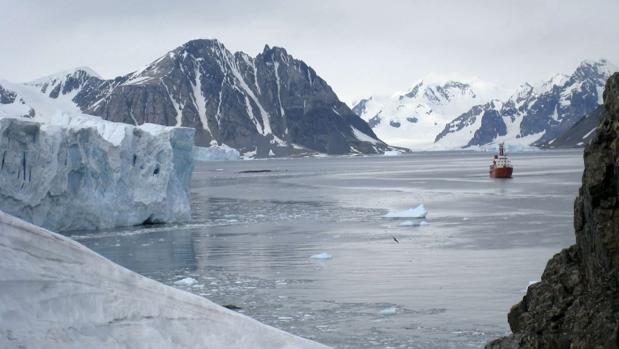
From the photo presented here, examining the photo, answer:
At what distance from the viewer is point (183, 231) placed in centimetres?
3475

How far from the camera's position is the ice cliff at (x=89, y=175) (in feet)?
104

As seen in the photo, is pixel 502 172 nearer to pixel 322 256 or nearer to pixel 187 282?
pixel 322 256

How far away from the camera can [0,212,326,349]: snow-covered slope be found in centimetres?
407

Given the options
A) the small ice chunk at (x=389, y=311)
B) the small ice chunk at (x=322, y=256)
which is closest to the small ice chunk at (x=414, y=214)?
the small ice chunk at (x=322, y=256)

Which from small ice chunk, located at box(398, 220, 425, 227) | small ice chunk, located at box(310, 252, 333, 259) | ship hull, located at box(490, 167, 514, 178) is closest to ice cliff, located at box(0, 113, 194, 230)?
small ice chunk, located at box(398, 220, 425, 227)

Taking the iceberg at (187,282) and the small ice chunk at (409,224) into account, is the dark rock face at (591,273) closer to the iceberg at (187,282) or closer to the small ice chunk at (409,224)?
the iceberg at (187,282)

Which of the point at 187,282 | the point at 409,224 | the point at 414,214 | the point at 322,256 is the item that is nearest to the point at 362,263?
the point at 322,256

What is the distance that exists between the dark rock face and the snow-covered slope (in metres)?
3.31

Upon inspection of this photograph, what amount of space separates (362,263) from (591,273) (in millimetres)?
15946

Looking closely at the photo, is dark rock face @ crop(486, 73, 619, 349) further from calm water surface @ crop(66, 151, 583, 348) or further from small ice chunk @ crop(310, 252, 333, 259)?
small ice chunk @ crop(310, 252, 333, 259)

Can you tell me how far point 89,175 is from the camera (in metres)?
35.8

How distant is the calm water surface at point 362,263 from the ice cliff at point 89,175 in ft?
5.24

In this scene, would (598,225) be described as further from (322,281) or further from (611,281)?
(322,281)

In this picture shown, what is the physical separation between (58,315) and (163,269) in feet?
64.1
